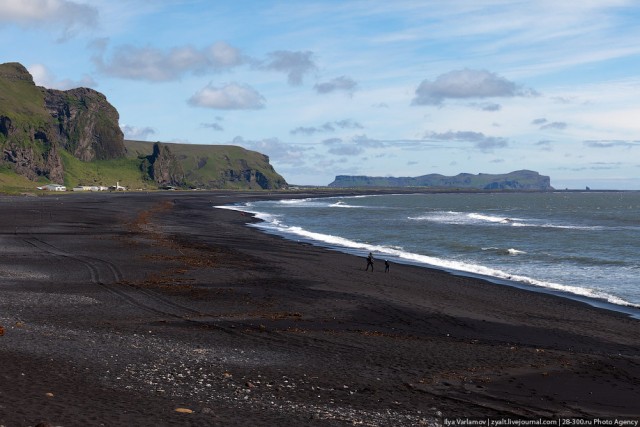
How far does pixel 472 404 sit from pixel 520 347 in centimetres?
798

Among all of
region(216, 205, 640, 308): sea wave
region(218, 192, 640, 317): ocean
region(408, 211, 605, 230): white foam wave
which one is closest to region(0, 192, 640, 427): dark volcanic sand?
region(216, 205, 640, 308): sea wave

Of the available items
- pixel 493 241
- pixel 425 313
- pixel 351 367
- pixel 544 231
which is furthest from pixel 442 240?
pixel 351 367

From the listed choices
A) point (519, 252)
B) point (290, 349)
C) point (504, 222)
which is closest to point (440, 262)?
point (519, 252)

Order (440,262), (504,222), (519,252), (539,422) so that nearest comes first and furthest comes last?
1. (539,422)
2. (440,262)
3. (519,252)
4. (504,222)

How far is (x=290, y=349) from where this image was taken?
814 inches

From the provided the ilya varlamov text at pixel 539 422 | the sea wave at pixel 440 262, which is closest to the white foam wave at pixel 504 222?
the sea wave at pixel 440 262

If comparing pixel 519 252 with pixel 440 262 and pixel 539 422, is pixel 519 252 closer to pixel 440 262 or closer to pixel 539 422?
pixel 440 262

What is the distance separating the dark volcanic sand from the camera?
576 inches

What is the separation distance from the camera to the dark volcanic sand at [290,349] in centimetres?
1463

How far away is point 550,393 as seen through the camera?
56.7 ft

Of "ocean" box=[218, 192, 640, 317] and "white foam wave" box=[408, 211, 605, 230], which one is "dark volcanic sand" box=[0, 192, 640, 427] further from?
"white foam wave" box=[408, 211, 605, 230]

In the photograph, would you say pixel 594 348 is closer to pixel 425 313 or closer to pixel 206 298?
pixel 425 313

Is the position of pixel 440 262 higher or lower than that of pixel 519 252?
lower

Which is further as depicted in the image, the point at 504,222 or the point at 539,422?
the point at 504,222
